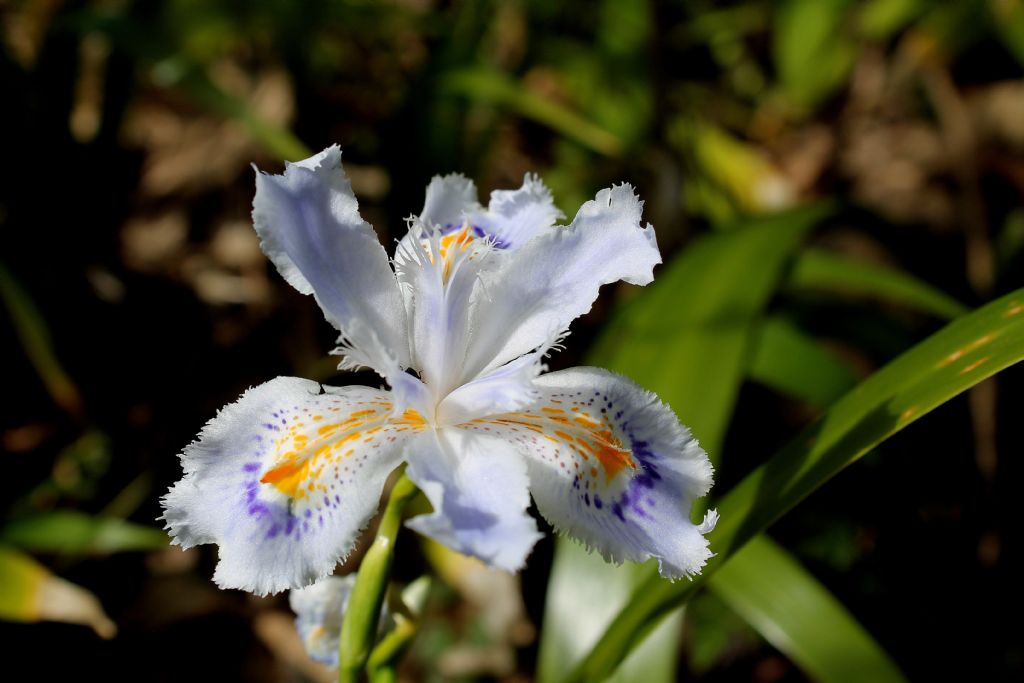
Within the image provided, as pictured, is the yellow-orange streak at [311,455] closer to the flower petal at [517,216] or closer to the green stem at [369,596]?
the green stem at [369,596]

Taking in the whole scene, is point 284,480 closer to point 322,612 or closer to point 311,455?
point 311,455

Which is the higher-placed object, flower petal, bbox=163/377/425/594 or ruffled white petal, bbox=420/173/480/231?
ruffled white petal, bbox=420/173/480/231

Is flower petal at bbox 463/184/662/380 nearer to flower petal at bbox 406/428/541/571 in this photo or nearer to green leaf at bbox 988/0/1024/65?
flower petal at bbox 406/428/541/571

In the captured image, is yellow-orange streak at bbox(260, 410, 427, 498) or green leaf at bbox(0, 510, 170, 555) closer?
yellow-orange streak at bbox(260, 410, 427, 498)

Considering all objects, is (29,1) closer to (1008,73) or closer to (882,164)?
(882,164)

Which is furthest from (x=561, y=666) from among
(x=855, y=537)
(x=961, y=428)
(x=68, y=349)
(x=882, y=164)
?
(x=882, y=164)

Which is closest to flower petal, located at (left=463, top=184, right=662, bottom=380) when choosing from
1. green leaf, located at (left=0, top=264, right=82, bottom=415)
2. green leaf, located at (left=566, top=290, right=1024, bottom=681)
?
green leaf, located at (left=566, top=290, right=1024, bottom=681)

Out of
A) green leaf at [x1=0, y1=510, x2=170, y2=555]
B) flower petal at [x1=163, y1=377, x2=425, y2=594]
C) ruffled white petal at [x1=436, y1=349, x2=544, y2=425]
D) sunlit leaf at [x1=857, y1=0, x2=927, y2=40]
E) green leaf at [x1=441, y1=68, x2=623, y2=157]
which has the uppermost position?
sunlit leaf at [x1=857, y1=0, x2=927, y2=40]
